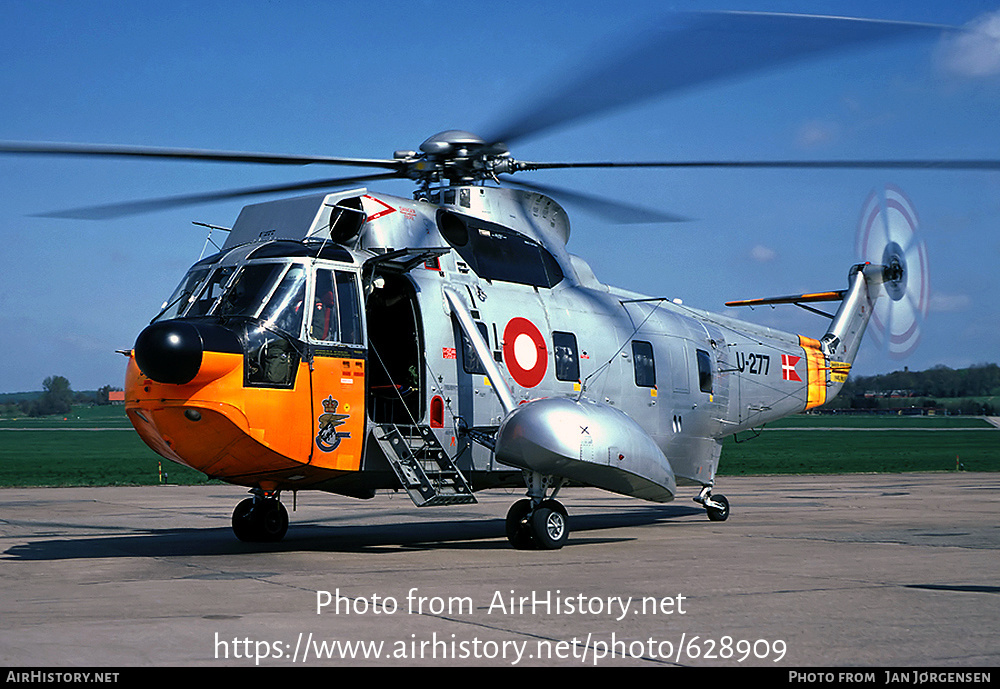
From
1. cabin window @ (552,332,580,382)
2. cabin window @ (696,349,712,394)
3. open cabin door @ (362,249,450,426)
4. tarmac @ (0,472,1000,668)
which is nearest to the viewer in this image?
tarmac @ (0,472,1000,668)

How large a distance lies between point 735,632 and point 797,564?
4686 millimetres

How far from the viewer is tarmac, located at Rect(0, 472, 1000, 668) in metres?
6.35

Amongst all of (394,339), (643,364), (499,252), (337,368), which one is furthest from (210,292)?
(643,364)

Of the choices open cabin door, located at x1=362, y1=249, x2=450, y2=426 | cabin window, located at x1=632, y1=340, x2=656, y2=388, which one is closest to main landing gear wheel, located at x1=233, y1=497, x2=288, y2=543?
open cabin door, located at x1=362, y1=249, x2=450, y2=426

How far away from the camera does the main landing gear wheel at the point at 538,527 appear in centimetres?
1271

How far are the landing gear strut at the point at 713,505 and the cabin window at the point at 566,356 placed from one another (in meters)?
4.51

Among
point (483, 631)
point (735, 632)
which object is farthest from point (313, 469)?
point (735, 632)

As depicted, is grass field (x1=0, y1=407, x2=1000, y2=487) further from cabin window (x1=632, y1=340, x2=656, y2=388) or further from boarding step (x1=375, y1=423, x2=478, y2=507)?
boarding step (x1=375, y1=423, x2=478, y2=507)

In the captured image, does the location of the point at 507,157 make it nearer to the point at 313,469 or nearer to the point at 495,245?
the point at 495,245

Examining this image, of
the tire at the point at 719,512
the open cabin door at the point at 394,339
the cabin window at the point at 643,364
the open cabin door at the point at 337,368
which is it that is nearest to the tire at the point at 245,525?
the open cabin door at the point at 394,339

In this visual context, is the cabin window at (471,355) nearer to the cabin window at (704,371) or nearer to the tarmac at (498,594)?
the tarmac at (498,594)

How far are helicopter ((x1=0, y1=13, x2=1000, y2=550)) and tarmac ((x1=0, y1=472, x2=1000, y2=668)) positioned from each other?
1091 mm

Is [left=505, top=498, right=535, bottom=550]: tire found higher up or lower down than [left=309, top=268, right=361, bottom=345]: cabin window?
lower down

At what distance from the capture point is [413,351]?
1338 centimetres
